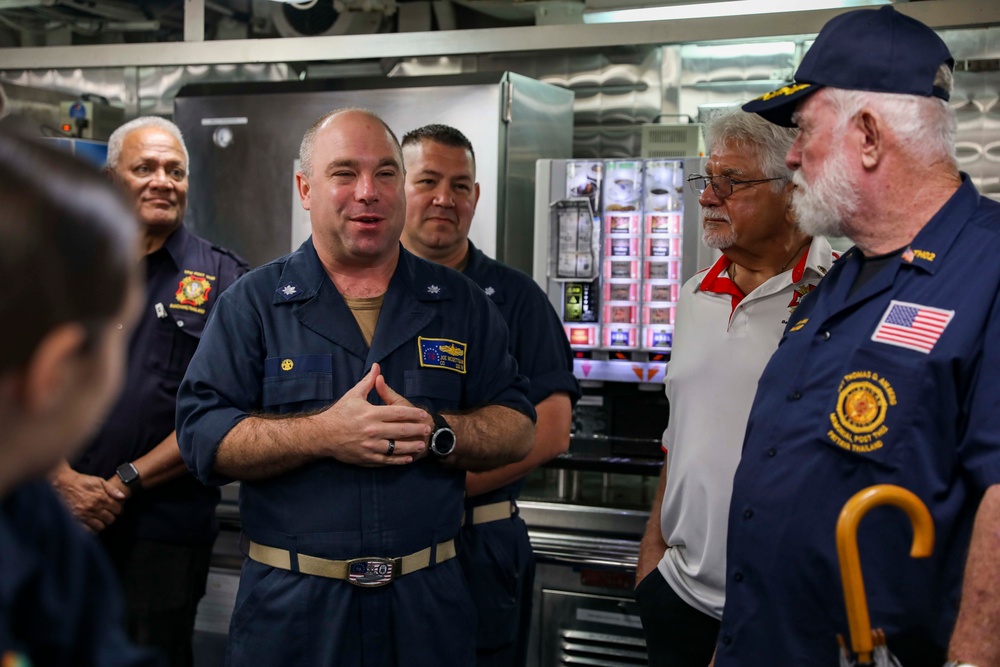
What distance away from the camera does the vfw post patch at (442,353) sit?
6.94 feet

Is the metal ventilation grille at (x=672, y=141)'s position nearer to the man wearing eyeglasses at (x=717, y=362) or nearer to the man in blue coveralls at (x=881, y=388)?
the man wearing eyeglasses at (x=717, y=362)

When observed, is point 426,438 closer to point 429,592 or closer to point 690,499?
point 429,592

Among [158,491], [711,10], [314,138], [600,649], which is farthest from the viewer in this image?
[711,10]

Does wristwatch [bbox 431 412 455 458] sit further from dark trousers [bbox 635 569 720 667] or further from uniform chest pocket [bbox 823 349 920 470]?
uniform chest pocket [bbox 823 349 920 470]

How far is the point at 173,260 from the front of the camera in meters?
2.94

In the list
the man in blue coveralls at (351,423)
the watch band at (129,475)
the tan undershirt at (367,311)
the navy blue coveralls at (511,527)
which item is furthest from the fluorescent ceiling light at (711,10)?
the watch band at (129,475)

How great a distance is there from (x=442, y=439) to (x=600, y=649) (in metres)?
1.70

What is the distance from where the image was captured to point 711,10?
378 centimetres

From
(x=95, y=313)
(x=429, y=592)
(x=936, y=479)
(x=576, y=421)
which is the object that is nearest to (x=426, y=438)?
(x=429, y=592)

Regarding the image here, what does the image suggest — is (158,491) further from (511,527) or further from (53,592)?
(53,592)

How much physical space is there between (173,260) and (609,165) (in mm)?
1684

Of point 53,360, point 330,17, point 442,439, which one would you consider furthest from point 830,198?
point 330,17

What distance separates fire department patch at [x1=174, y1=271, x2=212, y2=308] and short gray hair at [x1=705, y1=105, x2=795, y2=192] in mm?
1552

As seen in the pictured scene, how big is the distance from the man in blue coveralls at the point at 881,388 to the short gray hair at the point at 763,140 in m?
0.47
